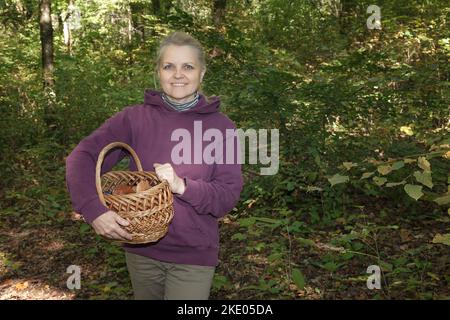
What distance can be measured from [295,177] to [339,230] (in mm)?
1022

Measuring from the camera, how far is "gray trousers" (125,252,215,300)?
7.80 ft

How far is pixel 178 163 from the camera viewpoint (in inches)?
94.4

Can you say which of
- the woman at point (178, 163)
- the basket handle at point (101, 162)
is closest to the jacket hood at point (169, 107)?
the woman at point (178, 163)

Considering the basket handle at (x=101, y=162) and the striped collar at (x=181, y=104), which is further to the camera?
the striped collar at (x=181, y=104)

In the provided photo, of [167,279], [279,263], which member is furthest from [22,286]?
[167,279]

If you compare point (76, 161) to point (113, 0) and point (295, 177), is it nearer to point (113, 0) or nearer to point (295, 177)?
point (295, 177)

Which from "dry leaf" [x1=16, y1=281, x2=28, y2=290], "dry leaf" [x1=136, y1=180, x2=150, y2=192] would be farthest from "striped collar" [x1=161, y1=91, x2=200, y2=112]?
"dry leaf" [x1=16, y1=281, x2=28, y2=290]

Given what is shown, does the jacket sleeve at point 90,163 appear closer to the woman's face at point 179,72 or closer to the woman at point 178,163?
the woman at point 178,163

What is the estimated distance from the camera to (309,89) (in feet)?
18.2

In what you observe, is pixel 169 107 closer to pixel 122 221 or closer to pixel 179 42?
pixel 179 42

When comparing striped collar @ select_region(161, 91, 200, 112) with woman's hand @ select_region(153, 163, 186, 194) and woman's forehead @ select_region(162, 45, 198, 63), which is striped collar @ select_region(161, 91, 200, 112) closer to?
woman's forehead @ select_region(162, 45, 198, 63)

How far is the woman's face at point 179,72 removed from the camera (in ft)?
8.06

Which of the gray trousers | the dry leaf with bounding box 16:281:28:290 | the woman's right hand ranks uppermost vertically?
the woman's right hand
